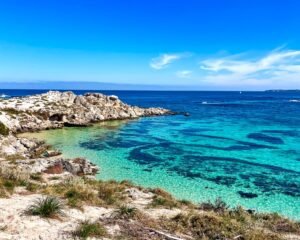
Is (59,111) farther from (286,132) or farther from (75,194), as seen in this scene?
(75,194)

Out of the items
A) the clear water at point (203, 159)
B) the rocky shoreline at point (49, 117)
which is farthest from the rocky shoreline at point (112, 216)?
the clear water at point (203, 159)

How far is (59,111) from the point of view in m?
70.6

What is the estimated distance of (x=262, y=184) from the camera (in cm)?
2933

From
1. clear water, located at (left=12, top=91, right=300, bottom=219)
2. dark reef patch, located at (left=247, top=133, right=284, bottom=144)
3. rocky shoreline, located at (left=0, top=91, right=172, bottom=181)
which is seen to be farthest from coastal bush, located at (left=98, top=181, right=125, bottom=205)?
dark reef patch, located at (left=247, top=133, right=284, bottom=144)

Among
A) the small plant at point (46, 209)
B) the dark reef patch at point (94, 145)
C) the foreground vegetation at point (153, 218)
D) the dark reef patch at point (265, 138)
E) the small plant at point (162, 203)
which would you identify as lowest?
the dark reef patch at point (94, 145)

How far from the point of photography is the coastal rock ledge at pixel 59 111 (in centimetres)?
6053

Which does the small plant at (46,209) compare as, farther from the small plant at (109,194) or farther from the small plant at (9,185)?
the small plant at (9,185)

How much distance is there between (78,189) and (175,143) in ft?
107

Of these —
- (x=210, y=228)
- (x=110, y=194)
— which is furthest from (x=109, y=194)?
(x=210, y=228)

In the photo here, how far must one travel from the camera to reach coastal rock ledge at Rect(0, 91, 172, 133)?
60531 mm

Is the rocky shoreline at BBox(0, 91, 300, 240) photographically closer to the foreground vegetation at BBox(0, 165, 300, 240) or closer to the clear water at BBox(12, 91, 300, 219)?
the foreground vegetation at BBox(0, 165, 300, 240)

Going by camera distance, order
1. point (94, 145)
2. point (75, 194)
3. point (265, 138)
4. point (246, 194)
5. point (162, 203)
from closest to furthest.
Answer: point (75, 194) → point (162, 203) → point (246, 194) → point (94, 145) → point (265, 138)

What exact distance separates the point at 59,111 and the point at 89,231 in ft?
199

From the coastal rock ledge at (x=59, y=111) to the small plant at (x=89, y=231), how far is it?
46621mm
